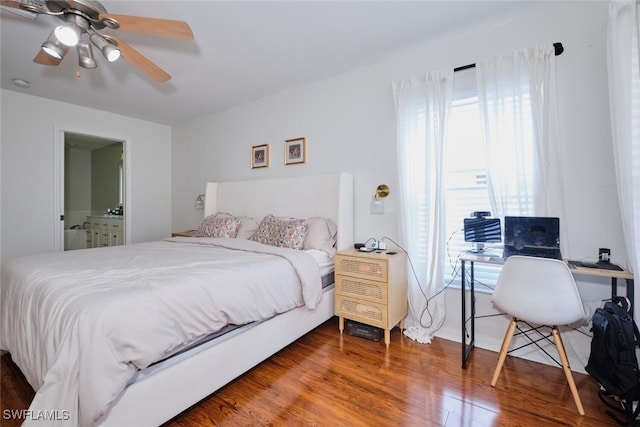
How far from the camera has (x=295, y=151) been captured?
10.7ft

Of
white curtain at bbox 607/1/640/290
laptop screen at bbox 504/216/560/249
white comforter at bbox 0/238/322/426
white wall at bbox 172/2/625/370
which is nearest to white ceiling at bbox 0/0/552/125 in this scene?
white wall at bbox 172/2/625/370

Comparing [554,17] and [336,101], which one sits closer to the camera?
[554,17]

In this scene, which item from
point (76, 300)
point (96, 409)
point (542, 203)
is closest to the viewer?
point (96, 409)

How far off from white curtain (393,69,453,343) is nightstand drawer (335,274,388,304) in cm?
39

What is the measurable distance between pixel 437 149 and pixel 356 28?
1.17 m

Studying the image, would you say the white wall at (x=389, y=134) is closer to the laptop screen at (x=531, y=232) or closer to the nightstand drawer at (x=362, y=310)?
the laptop screen at (x=531, y=232)

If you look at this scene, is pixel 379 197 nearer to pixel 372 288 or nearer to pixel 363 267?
pixel 363 267

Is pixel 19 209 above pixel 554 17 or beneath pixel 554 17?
beneath

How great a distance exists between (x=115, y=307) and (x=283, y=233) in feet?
5.34

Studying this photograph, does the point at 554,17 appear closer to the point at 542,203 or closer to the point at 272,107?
the point at 542,203

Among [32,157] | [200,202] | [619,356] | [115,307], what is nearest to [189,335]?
[115,307]

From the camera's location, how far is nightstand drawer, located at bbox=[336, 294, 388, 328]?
88.0 inches

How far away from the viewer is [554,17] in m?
1.95

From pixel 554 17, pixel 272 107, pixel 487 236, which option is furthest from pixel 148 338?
pixel 554 17
